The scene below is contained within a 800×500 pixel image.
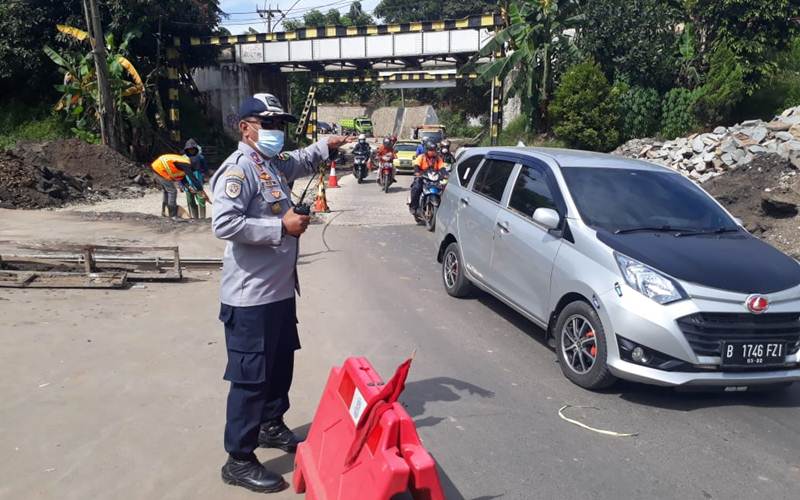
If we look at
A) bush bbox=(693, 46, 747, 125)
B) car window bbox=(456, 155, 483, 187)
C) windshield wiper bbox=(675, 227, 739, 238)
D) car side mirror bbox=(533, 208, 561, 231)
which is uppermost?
bush bbox=(693, 46, 747, 125)

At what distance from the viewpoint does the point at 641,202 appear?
5547mm

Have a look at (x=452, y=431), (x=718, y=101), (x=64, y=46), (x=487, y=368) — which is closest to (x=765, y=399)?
(x=487, y=368)

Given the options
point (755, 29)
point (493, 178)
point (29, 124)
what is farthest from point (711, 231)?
point (29, 124)

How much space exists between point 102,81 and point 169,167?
11117mm

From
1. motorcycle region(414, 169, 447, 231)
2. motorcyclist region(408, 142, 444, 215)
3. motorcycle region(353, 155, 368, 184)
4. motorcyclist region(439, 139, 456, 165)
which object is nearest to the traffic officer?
motorcycle region(414, 169, 447, 231)

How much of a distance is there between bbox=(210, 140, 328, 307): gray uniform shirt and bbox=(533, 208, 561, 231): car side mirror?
2508 mm

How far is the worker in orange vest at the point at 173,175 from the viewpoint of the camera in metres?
12.0

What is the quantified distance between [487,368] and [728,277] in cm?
200

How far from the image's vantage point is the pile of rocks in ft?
47.3

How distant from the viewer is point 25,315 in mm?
6355

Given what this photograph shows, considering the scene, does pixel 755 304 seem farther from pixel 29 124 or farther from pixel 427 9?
pixel 427 9

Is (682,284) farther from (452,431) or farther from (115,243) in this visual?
(115,243)

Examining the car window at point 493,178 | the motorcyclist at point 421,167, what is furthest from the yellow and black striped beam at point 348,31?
the car window at point 493,178

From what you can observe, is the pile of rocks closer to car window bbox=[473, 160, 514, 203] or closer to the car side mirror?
car window bbox=[473, 160, 514, 203]
